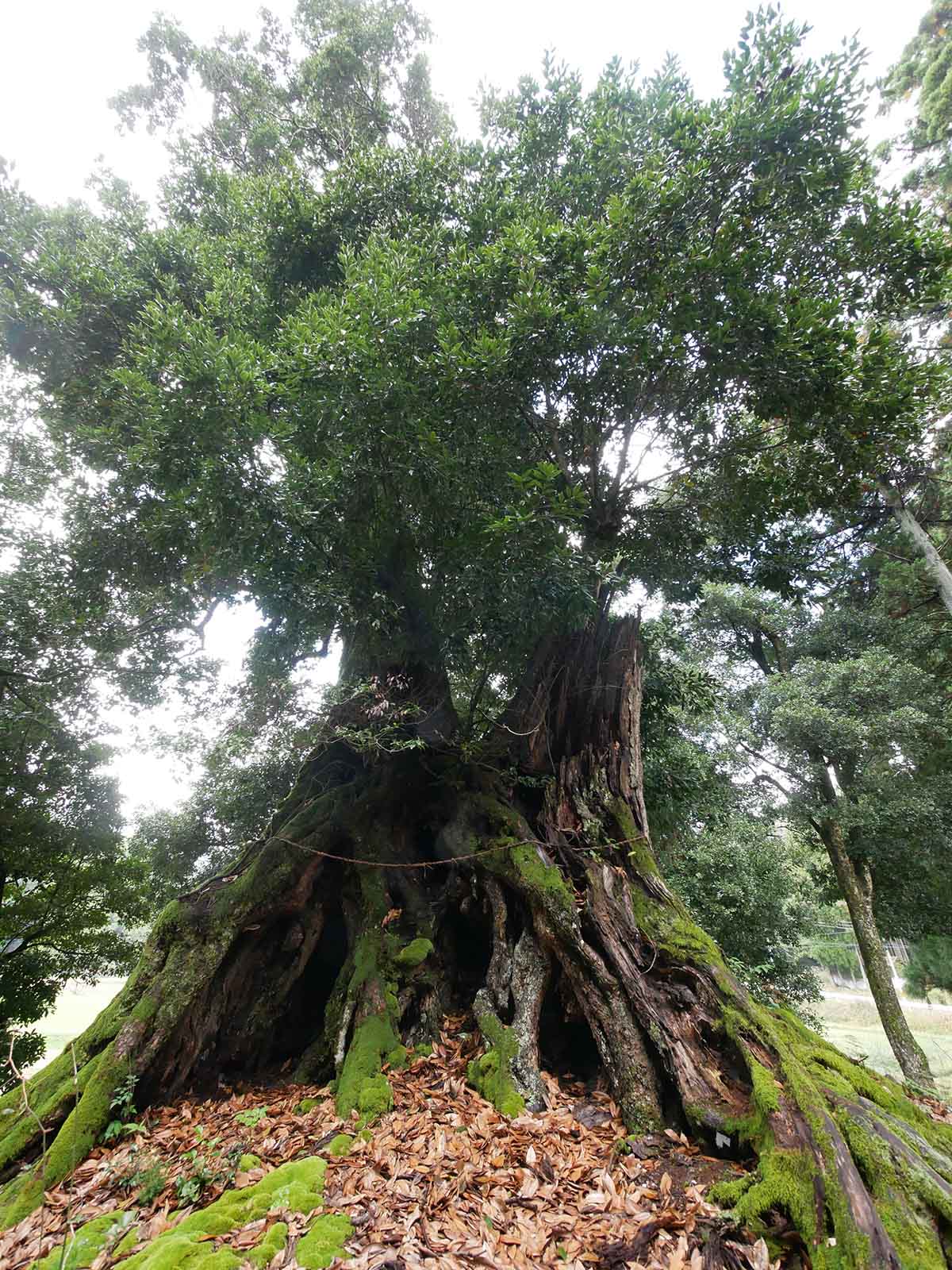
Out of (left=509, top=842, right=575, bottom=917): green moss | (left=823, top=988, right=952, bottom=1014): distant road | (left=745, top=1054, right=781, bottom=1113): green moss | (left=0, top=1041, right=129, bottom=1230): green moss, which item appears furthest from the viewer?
(left=823, top=988, right=952, bottom=1014): distant road

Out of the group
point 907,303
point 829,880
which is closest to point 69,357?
point 907,303

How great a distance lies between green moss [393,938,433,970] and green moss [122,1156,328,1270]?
191cm

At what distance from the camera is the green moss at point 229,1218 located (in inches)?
97.6

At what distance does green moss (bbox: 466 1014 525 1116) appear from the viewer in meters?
3.81

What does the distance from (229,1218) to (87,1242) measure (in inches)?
27.0

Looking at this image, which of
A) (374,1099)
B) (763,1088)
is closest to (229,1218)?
(374,1099)

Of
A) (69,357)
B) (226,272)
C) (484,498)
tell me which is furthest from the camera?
→ (69,357)

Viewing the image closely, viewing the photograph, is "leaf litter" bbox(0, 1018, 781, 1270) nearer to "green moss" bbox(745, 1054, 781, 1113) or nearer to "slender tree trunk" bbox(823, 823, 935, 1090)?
"green moss" bbox(745, 1054, 781, 1113)

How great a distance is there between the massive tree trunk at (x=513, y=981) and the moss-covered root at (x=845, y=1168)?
0.04 feet

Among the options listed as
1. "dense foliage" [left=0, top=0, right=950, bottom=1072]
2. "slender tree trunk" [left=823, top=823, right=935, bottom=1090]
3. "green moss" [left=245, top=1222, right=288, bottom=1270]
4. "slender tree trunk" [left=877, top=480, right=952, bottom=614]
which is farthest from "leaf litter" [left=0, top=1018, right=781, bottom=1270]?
"slender tree trunk" [left=877, top=480, right=952, bottom=614]

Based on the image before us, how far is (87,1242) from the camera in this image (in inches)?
107

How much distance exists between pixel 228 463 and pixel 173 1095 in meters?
5.44

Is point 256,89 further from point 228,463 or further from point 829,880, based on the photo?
point 829,880

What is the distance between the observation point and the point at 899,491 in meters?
10.9
